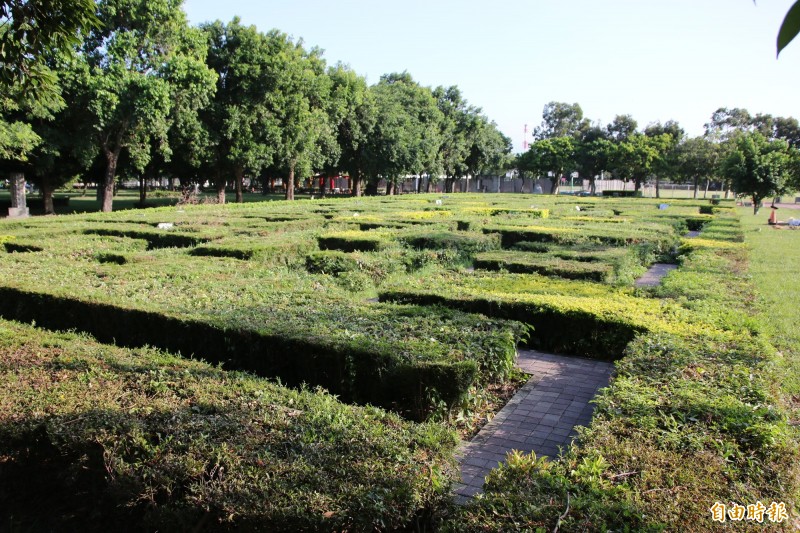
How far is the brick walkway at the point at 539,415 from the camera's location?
14.5ft

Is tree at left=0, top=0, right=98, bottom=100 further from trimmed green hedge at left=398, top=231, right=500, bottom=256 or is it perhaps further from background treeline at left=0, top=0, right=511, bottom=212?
background treeline at left=0, top=0, right=511, bottom=212

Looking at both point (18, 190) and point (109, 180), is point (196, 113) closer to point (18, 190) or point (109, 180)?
point (109, 180)

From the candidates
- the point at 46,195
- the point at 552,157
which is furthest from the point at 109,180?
the point at 552,157

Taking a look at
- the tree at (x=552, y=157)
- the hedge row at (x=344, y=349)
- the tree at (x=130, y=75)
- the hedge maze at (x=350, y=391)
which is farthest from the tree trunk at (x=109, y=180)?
the tree at (x=552, y=157)

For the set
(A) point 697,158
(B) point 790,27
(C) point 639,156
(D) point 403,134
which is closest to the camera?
(B) point 790,27

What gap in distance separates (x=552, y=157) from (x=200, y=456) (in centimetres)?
6456

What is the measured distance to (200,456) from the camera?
317 cm

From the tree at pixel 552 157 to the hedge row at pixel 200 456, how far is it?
63471mm

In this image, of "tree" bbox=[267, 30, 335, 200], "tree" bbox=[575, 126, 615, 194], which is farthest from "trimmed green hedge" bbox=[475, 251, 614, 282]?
"tree" bbox=[575, 126, 615, 194]

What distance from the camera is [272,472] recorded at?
3.04m

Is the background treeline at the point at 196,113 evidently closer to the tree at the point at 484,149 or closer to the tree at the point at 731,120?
the tree at the point at 484,149

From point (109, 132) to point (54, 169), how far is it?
3.90 metres

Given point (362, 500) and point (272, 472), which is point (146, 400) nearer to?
point (272, 472)

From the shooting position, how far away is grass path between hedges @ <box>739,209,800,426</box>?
5727mm
